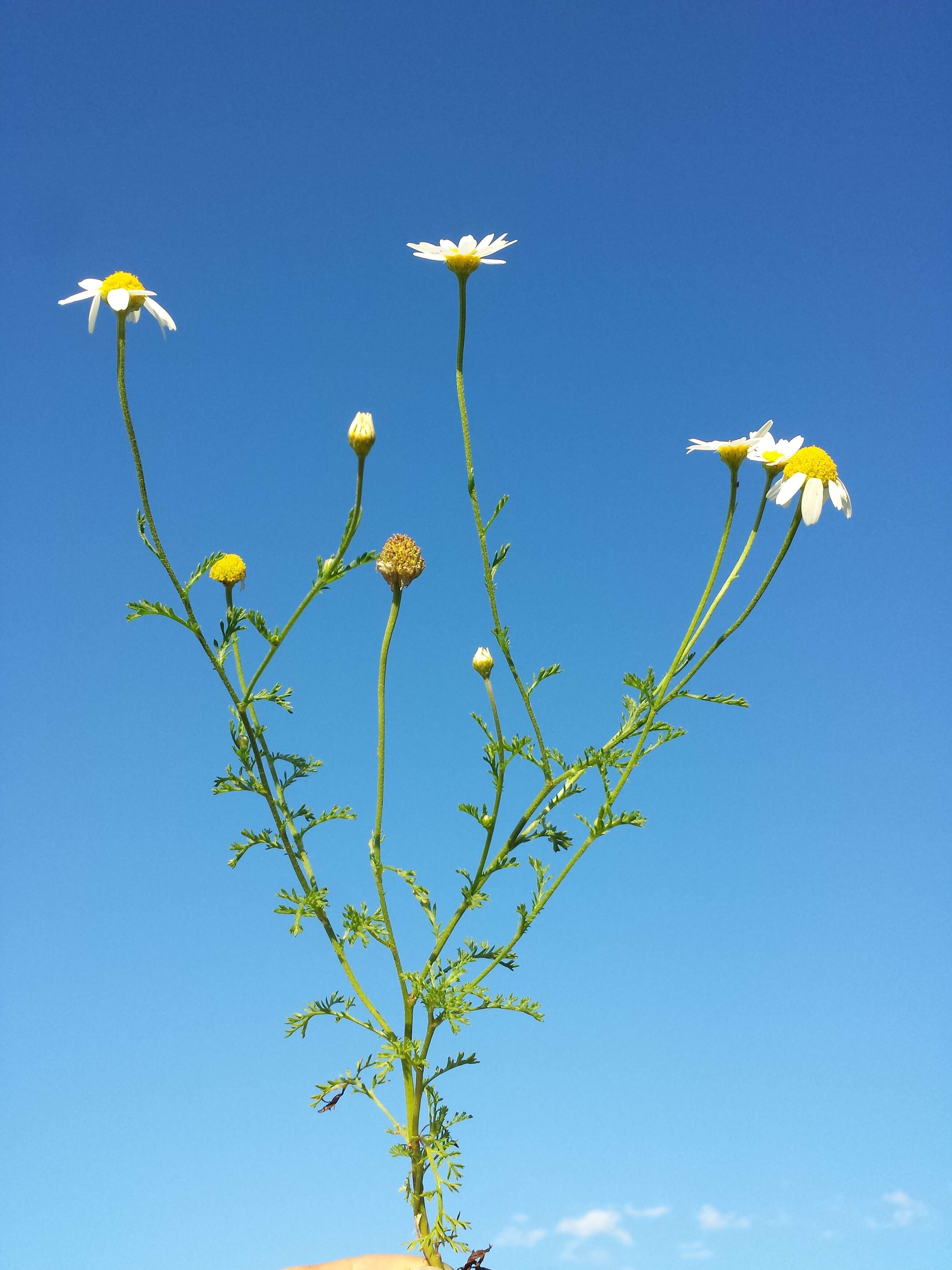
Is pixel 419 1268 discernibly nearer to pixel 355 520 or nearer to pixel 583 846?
pixel 583 846

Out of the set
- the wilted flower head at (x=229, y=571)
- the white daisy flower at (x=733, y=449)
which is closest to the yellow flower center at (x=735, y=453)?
the white daisy flower at (x=733, y=449)

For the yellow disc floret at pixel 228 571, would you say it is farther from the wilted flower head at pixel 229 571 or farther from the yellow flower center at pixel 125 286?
the yellow flower center at pixel 125 286

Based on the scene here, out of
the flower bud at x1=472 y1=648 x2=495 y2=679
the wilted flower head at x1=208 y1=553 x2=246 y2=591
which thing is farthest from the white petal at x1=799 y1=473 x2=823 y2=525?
the wilted flower head at x1=208 y1=553 x2=246 y2=591

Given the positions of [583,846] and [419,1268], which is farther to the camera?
[419,1268]

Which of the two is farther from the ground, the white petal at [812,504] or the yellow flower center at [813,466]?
the yellow flower center at [813,466]

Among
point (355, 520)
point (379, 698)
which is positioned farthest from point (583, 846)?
point (355, 520)

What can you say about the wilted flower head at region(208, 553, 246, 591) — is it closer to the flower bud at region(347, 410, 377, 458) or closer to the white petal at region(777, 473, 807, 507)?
the flower bud at region(347, 410, 377, 458)
